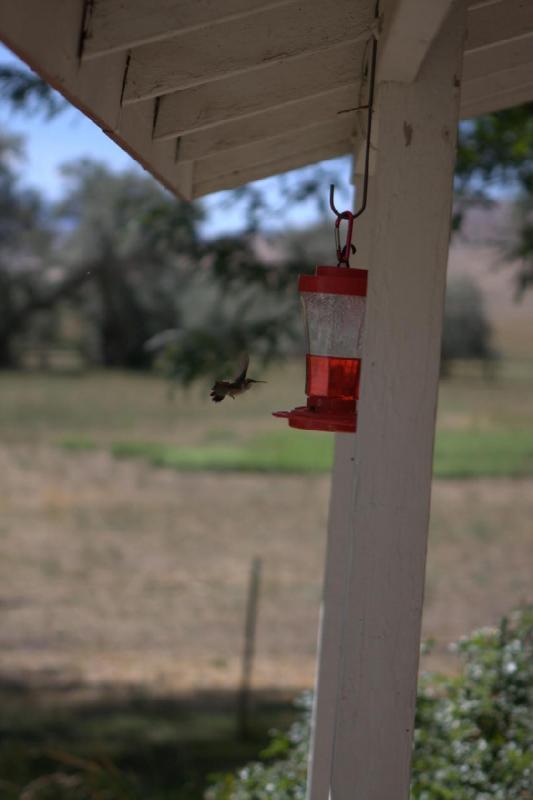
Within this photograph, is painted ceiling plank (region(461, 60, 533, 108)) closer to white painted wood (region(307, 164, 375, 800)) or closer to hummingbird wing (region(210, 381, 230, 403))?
white painted wood (region(307, 164, 375, 800))

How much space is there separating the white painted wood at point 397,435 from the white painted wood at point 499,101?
819mm

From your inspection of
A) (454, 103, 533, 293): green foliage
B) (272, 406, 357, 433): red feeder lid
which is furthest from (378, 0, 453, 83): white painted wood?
(454, 103, 533, 293): green foliage

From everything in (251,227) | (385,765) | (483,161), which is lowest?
(385,765)

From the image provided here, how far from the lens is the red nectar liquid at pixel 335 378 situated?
2076mm

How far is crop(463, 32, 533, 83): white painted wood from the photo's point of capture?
220cm

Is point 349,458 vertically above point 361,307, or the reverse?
point 361,307

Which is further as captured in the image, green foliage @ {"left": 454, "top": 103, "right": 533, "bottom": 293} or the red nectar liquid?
green foliage @ {"left": 454, "top": 103, "right": 533, "bottom": 293}

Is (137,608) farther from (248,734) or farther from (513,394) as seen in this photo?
(513,394)

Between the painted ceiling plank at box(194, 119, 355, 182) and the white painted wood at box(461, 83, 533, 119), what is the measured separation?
0.29 metres

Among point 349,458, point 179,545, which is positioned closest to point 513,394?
point 179,545

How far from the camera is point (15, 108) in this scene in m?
6.54

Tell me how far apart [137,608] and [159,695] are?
304cm

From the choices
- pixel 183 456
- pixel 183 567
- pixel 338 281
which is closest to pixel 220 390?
pixel 338 281

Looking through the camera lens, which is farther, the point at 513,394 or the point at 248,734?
the point at 513,394
